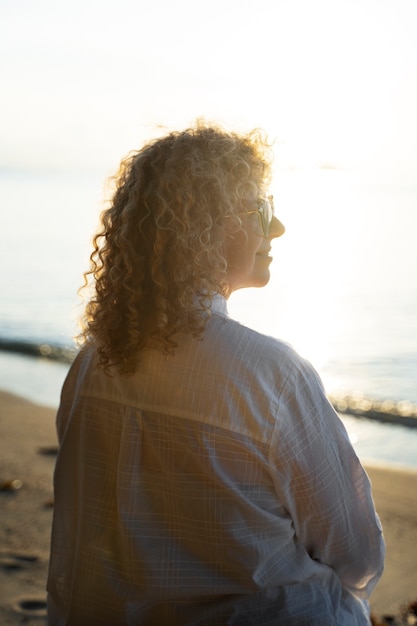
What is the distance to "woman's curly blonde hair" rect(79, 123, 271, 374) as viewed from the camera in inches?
82.6

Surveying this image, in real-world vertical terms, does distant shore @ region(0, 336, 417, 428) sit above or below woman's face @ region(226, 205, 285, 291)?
below

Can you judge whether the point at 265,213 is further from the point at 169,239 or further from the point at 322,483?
the point at 322,483

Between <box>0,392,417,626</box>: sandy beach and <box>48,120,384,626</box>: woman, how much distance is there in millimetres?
2036

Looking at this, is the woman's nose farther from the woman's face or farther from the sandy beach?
the sandy beach

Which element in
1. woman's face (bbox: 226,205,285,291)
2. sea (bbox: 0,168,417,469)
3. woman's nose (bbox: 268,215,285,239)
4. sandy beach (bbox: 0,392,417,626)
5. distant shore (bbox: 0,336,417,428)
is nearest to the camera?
woman's face (bbox: 226,205,285,291)

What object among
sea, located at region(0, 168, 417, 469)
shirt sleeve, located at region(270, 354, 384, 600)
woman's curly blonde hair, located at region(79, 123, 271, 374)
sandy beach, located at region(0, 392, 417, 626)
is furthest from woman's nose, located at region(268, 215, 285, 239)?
sandy beach, located at region(0, 392, 417, 626)

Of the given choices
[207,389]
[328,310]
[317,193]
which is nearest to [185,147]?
[207,389]

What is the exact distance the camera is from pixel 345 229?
44781 millimetres

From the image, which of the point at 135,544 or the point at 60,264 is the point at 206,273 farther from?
the point at 60,264

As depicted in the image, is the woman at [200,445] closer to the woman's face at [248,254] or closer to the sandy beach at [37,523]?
the woman's face at [248,254]

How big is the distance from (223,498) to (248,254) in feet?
2.00

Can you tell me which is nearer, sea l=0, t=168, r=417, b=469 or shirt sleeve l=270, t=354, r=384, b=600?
shirt sleeve l=270, t=354, r=384, b=600

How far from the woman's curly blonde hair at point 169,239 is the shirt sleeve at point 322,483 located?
0.93ft

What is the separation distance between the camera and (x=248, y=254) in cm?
225
